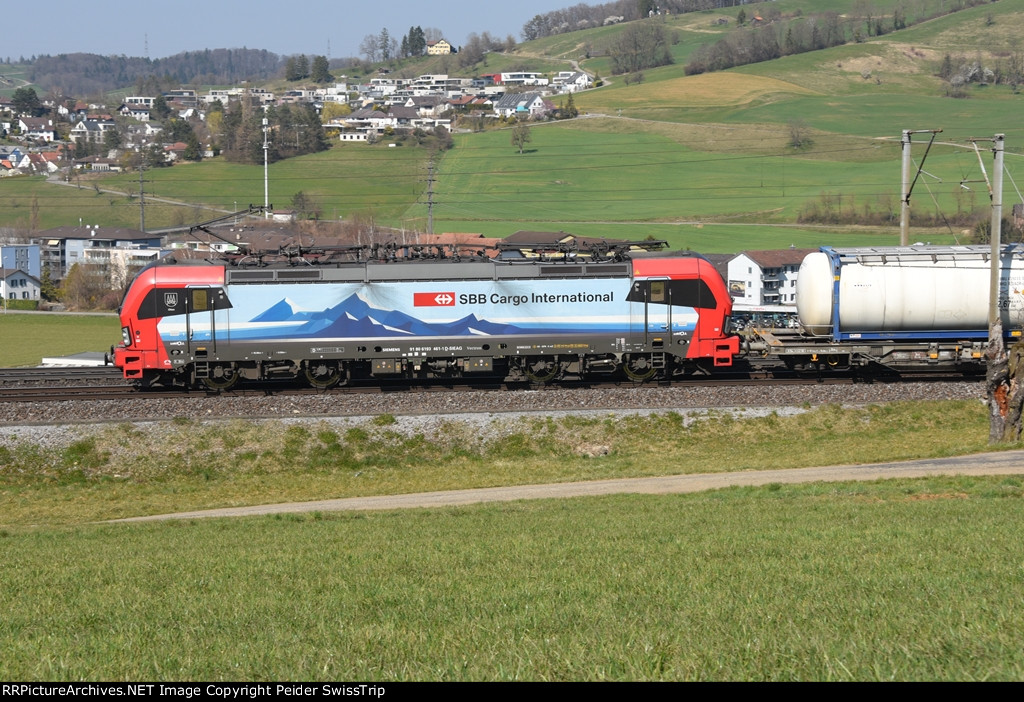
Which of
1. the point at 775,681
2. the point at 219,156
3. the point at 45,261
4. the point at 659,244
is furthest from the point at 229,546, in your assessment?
the point at 219,156

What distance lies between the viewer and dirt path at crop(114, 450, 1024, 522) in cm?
2145

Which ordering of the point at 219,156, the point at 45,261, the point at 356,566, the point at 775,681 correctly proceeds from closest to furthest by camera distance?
the point at 775,681, the point at 356,566, the point at 45,261, the point at 219,156

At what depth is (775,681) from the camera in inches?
284

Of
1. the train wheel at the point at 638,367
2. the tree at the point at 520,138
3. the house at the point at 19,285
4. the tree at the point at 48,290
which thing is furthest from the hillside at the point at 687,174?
the train wheel at the point at 638,367

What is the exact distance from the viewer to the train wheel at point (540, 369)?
112ft

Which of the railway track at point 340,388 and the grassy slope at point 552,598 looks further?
the railway track at point 340,388

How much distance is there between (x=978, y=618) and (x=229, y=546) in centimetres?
1128

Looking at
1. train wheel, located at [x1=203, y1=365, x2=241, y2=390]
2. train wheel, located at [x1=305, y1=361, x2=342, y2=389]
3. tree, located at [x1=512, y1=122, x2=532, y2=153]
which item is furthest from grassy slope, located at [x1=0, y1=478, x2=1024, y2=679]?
tree, located at [x1=512, y1=122, x2=532, y2=153]

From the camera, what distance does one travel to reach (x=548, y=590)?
10766mm

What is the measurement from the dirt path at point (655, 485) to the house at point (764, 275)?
223 feet

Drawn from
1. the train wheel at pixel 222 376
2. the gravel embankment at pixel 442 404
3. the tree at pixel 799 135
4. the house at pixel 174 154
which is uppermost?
the house at pixel 174 154

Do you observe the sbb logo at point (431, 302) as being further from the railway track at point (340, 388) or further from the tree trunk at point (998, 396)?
the tree trunk at point (998, 396)

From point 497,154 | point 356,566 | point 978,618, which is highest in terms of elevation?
point 497,154

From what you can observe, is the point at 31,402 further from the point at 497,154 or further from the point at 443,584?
the point at 497,154
